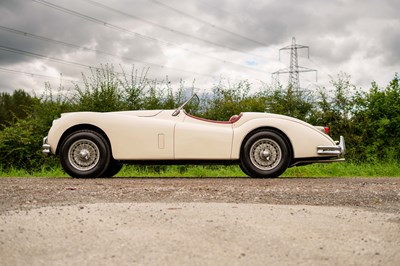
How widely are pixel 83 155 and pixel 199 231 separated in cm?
483

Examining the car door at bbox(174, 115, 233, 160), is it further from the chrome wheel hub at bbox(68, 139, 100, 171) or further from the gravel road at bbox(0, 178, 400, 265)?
the gravel road at bbox(0, 178, 400, 265)

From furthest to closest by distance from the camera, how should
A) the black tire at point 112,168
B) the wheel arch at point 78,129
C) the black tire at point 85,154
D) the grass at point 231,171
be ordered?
the grass at point 231,171 → the black tire at point 112,168 → the wheel arch at point 78,129 → the black tire at point 85,154

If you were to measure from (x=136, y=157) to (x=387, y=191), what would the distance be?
3.66 m

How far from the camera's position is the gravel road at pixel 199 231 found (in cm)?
330

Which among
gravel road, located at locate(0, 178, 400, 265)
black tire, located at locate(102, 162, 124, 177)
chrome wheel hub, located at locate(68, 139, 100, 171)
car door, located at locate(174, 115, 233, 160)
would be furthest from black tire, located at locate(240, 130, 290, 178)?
gravel road, located at locate(0, 178, 400, 265)

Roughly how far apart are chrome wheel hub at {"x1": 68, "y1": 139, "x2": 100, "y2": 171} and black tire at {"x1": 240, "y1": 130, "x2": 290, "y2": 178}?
7.26ft

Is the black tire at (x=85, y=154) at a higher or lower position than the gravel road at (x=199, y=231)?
higher

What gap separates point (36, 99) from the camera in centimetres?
1245

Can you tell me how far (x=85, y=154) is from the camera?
829cm

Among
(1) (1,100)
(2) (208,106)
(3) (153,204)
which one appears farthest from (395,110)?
(1) (1,100)

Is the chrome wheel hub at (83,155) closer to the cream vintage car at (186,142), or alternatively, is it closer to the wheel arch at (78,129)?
the cream vintage car at (186,142)

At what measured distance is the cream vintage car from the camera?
319 inches

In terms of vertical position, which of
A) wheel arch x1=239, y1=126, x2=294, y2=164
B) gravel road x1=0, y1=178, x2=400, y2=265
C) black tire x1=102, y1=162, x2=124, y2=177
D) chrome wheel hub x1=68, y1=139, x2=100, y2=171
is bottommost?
gravel road x1=0, y1=178, x2=400, y2=265

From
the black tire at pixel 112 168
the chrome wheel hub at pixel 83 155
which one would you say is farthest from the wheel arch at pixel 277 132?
the chrome wheel hub at pixel 83 155
